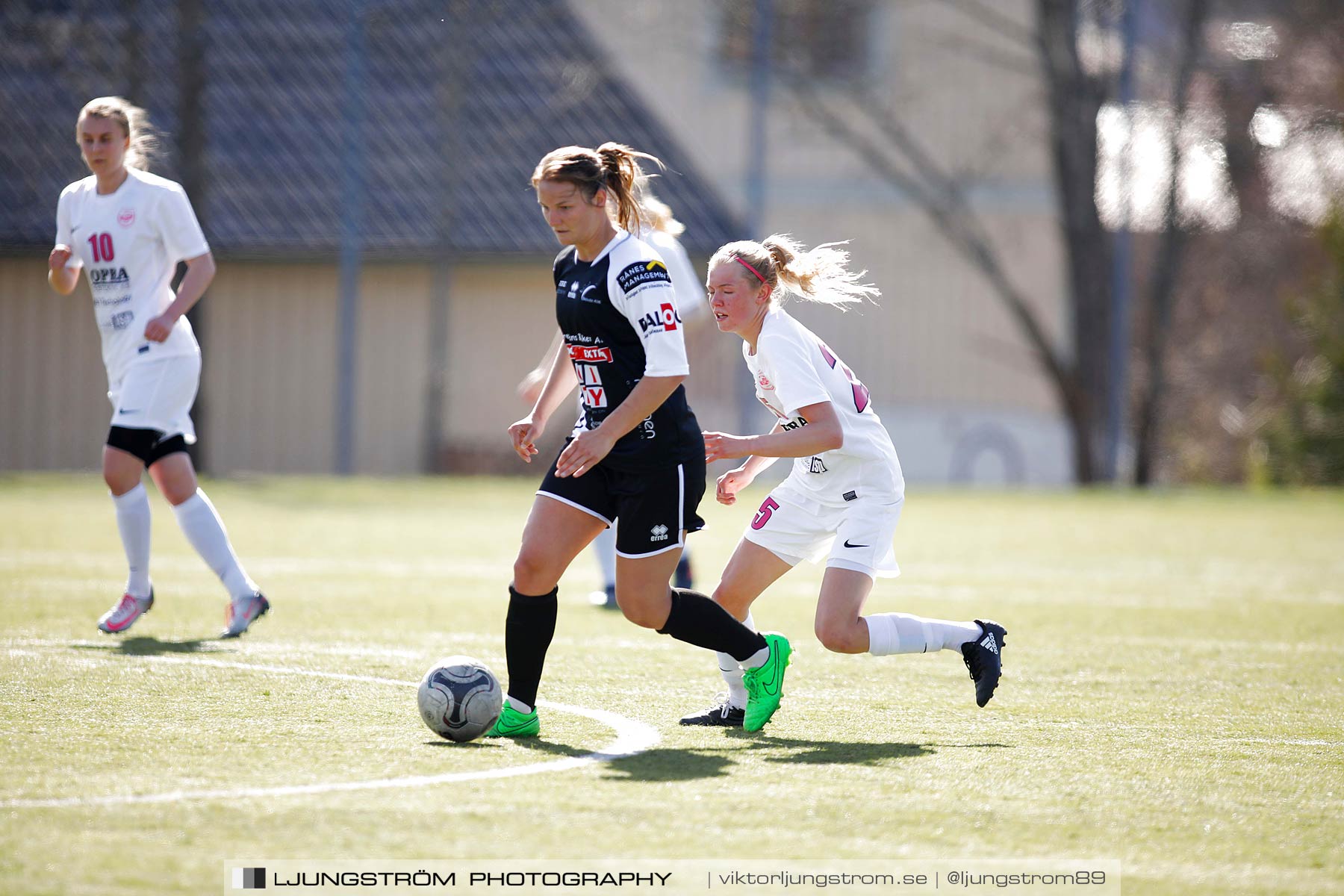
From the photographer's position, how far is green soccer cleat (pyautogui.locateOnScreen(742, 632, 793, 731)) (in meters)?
4.92

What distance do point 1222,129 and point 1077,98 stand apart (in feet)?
8.73

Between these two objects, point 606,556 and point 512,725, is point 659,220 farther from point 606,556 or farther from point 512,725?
point 512,725

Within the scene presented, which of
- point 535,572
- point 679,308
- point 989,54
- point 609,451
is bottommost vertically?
point 535,572

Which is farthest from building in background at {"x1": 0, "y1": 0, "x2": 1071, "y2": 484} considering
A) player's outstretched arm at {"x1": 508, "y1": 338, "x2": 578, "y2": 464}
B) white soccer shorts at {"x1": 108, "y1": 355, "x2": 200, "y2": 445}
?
player's outstretched arm at {"x1": 508, "y1": 338, "x2": 578, "y2": 464}

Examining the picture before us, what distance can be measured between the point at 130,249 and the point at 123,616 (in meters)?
1.55

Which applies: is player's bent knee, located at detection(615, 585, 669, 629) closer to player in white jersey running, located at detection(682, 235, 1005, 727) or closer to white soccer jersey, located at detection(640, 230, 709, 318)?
player in white jersey running, located at detection(682, 235, 1005, 727)

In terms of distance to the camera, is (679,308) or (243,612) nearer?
(243,612)

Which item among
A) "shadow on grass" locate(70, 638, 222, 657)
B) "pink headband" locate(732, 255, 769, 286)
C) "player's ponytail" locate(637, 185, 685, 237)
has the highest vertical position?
"player's ponytail" locate(637, 185, 685, 237)

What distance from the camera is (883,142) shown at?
22.1 metres

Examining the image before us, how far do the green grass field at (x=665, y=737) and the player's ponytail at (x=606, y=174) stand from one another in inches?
63.1

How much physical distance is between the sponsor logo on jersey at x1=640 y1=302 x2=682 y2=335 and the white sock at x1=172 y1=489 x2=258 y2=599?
112 inches

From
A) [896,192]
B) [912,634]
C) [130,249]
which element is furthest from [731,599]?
[896,192]

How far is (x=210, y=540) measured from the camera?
673 centimetres

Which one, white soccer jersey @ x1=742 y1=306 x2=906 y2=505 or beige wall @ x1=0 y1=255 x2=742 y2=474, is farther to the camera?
beige wall @ x1=0 y1=255 x2=742 y2=474
